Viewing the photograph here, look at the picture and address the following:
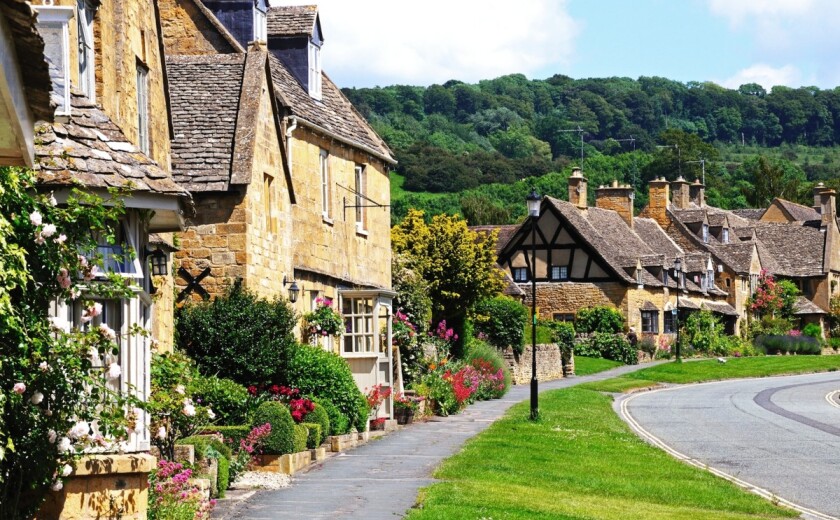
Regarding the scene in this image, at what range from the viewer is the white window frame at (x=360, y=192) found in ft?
104

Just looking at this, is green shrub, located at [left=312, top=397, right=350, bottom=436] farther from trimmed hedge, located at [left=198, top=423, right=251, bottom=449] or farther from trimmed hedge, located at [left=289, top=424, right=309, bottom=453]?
trimmed hedge, located at [left=198, top=423, right=251, bottom=449]

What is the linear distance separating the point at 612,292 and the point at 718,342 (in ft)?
35.5

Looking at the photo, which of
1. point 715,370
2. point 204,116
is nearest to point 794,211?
point 715,370

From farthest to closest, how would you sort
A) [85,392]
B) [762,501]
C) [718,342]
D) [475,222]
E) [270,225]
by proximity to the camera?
[475,222] → [718,342] → [270,225] → [762,501] → [85,392]

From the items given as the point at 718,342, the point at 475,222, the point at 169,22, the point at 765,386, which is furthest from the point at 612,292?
the point at 169,22

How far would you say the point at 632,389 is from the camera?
161 feet

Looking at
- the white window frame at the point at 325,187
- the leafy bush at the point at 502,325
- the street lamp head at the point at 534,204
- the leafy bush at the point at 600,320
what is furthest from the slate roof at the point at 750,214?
the white window frame at the point at 325,187

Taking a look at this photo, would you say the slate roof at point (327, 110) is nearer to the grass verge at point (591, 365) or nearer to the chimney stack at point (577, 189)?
the grass verge at point (591, 365)

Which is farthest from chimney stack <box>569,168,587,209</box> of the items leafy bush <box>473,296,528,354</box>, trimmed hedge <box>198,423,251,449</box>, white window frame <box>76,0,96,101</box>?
white window frame <box>76,0,96,101</box>

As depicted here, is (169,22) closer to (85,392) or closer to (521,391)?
(85,392)

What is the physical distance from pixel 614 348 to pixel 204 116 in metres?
46.3

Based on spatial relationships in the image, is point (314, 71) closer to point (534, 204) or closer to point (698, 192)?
Result: point (534, 204)

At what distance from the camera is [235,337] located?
2127 centimetres

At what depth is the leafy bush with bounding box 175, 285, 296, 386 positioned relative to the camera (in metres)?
21.3
